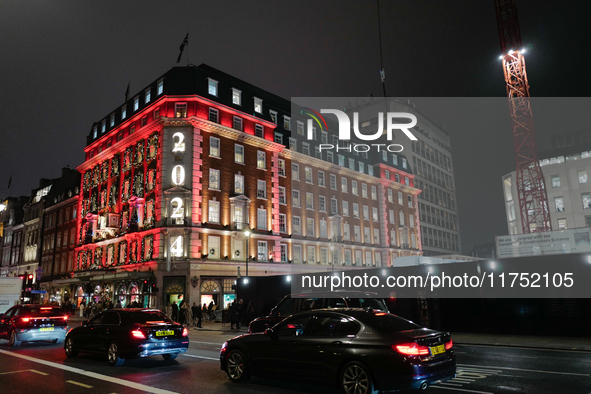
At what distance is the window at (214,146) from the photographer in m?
41.2

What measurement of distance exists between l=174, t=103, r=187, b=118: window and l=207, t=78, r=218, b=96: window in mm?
2956

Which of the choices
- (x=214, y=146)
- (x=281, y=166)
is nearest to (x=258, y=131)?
(x=281, y=166)

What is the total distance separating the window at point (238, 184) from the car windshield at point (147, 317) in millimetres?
29962

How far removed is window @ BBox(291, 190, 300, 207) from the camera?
4859cm

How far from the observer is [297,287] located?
85.5ft

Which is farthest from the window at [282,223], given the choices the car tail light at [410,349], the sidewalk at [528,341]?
the car tail light at [410,349]

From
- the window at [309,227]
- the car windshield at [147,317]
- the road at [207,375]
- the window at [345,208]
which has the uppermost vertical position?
the window at [345,208]

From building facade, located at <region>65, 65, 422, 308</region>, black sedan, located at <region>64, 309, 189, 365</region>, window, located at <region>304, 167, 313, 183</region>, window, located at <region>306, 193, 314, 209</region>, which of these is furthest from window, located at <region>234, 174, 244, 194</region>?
black sedan, located at <region>64, 309, 189, 365</region>

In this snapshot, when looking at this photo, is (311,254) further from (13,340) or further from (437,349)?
(437,349)

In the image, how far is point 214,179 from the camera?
4100 cm

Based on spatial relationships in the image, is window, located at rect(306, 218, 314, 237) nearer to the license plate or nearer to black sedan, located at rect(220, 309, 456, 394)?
black sedan, located at rect(220, 309, 456, 394)

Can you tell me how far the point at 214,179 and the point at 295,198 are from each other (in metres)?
11.1

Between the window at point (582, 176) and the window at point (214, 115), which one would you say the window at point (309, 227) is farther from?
the window at point (582, 176)

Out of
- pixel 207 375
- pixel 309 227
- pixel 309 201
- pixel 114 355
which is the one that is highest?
pixel 309 201
